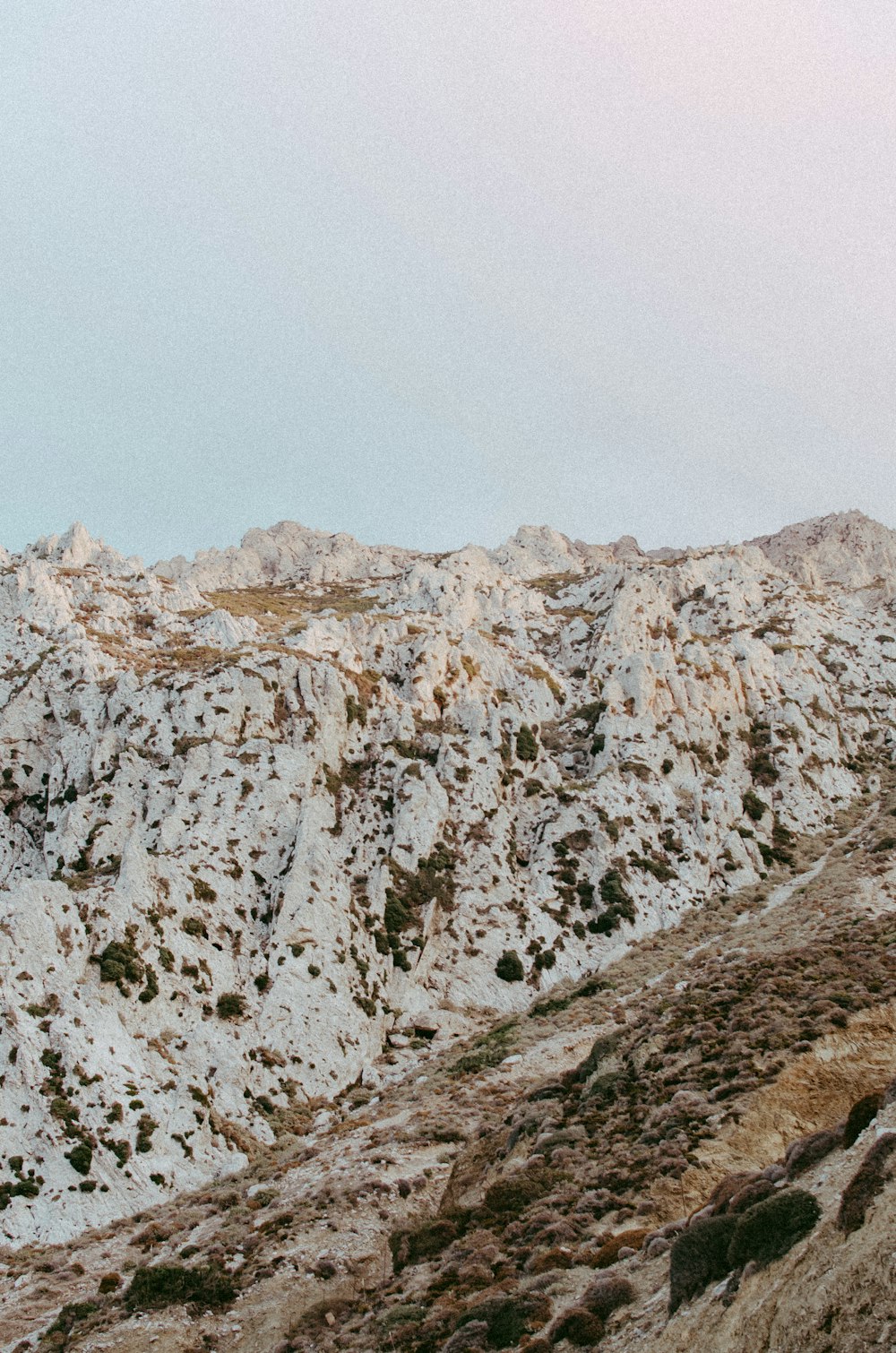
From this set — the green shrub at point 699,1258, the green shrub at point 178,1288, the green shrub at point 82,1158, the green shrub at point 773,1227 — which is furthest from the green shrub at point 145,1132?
the green shrub at point 773,1227

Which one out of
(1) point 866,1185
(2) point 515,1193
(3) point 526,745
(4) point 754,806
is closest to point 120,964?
(2) point 515,1193

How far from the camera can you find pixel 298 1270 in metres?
25.1

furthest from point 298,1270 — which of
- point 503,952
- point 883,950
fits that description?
point 503,952

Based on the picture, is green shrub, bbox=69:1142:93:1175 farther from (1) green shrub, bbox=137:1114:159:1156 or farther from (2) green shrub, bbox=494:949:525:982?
(2) green shrub, bbox=494:949:525:982

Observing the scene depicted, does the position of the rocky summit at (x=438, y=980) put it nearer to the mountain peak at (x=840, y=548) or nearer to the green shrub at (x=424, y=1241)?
the green shrub at (x=424, y=1241)

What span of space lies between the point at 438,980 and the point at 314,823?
46.7 feet

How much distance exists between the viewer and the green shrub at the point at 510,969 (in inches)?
2184

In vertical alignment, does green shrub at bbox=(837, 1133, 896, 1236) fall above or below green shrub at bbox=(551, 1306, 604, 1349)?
above

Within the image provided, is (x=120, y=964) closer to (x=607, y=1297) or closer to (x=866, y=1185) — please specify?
(x=607, y=1297)

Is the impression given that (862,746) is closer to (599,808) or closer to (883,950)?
(599,808)

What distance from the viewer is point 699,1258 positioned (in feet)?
47.2

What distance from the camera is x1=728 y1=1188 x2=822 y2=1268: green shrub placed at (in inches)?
523

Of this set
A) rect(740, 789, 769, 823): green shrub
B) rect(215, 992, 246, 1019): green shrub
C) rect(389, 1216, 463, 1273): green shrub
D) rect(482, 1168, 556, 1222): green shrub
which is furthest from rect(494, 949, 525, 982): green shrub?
rect(740, 789, 769, 823): green shrub

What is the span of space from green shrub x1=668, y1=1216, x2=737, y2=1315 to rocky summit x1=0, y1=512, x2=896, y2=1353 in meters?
0.06
